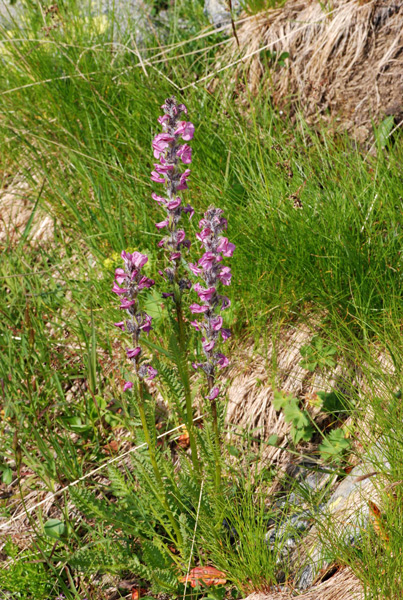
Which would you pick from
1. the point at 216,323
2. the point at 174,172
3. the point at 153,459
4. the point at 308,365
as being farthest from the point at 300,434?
the point at 174,172

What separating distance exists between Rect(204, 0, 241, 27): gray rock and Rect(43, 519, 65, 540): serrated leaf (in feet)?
11.2

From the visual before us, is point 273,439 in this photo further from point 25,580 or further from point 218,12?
point 218,12

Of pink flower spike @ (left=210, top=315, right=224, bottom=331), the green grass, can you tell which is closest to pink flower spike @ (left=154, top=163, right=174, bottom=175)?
pink flower spike @ (left=210, top=315, right=224, bottom=331)

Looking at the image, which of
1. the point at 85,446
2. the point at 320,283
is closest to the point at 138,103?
the point at 320,283

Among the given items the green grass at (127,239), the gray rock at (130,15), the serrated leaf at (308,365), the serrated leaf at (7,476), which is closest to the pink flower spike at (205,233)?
the green grass at (127,239)

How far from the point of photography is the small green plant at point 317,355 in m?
2.23

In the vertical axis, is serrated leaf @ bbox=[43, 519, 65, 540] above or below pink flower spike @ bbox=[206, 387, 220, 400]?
below

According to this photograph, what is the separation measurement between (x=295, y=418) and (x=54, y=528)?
3.26 ft

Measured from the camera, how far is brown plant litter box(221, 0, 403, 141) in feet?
11.2

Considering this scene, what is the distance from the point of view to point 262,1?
3.73 meters

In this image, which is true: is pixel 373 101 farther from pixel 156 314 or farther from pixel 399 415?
pixel 399 415

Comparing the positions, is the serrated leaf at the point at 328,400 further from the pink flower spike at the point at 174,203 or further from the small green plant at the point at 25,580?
the small green plant at the point at 25,580

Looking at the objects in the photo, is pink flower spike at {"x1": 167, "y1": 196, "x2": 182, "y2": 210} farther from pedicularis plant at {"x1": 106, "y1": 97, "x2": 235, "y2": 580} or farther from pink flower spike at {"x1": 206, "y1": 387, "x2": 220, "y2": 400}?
pink flower spike at {"x1": 206, "y1": 387, "x2": 220, "y2": 400}

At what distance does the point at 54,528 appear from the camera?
7.05 feet
